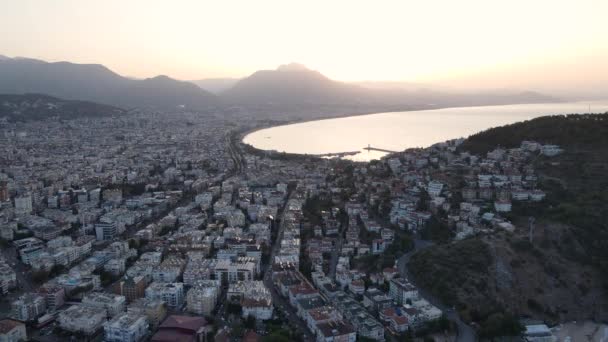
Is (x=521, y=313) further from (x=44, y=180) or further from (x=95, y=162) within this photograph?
(x=95, y=162)

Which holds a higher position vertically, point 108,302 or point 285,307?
point 108,302

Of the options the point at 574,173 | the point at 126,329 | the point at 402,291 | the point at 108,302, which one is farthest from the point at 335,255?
the point at 574,173

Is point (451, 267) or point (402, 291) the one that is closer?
point (402, 291)

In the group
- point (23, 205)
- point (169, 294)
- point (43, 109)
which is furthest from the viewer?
point (43, 109)

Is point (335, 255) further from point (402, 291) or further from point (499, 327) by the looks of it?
point (499, 327)

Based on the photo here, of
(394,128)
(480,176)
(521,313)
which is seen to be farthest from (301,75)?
(521,313)

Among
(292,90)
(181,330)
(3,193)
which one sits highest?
(292,90)
